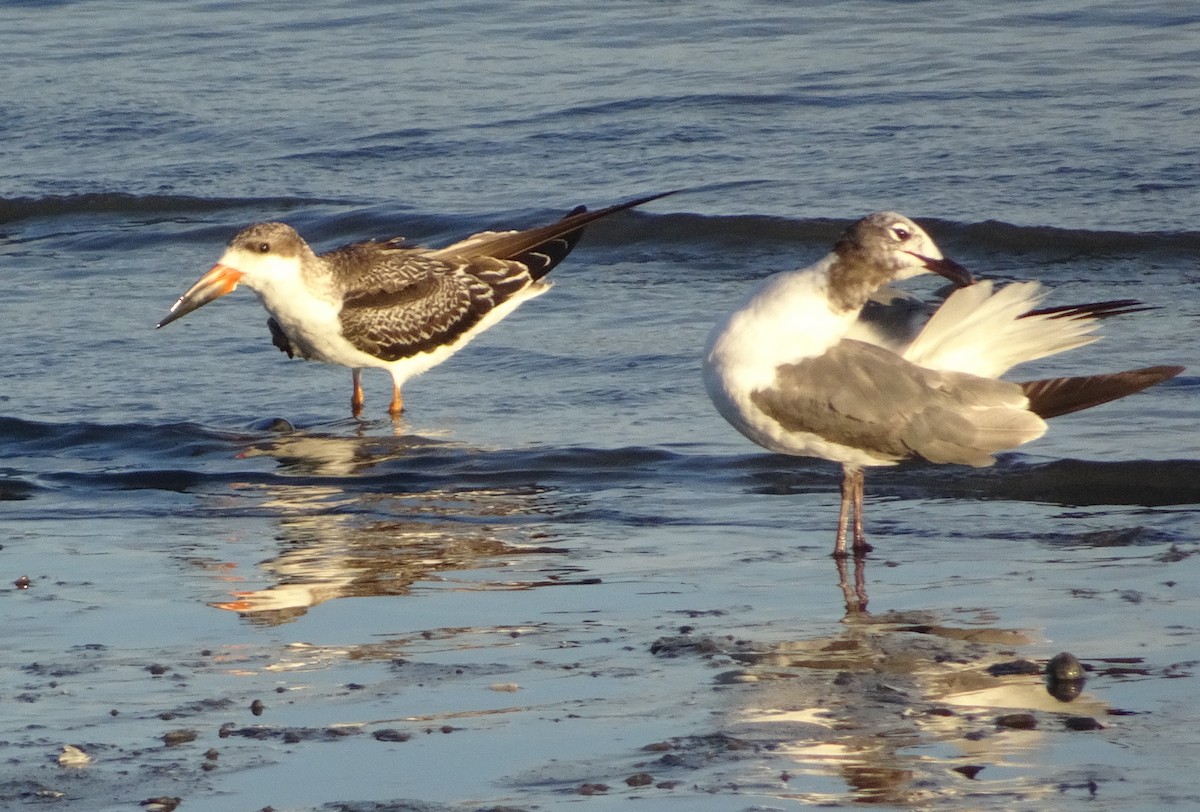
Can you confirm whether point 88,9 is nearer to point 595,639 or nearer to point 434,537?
point 434,537

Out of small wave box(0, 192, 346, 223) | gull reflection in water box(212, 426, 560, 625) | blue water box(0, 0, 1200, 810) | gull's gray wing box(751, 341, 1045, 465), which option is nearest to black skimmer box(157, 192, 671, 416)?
blue water box(0, 0, 1200, 810)

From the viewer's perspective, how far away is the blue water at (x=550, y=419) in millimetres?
4410

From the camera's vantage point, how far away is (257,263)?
29.3 ft

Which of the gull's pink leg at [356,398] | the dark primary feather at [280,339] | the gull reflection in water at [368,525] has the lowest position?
the gull reflection in water at [368,525]

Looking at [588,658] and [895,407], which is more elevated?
[895,407]

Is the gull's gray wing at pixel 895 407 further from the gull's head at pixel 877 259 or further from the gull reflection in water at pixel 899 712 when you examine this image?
the gull reflection in water at pixel 899 712

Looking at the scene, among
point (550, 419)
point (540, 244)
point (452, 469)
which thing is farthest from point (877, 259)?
point (540, 244)

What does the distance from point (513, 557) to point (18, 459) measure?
2706 millimetres

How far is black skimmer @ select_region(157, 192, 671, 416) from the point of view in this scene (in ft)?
29.4

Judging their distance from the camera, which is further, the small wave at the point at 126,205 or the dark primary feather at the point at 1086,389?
the small wave at the point at 126,205

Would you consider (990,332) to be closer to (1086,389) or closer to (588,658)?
(1086,389)

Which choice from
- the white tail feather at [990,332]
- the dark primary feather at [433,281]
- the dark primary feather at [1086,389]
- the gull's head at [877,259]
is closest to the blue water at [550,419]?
the dark primary feather at [433,281]

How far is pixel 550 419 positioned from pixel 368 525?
5.62ft

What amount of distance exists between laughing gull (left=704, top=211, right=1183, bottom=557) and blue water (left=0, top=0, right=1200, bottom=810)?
40cm
